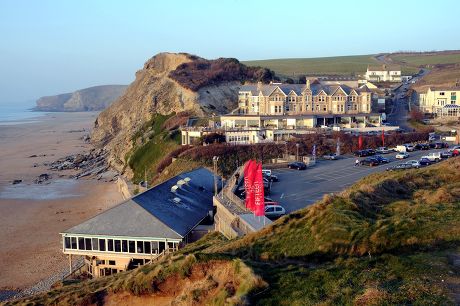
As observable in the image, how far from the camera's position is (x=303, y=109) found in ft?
181

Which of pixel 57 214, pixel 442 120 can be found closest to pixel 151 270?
pixel 57 214

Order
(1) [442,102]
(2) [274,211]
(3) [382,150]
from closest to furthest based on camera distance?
(2) [274,211] → (3) [382,150] → (1) [442,102]

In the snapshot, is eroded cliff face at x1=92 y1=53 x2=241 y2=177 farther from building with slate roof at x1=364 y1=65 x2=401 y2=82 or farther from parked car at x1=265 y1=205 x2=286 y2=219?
building with slate roof at x1=364 y1=65 x2=401 y2=82

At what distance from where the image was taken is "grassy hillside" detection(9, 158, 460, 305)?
10.4m

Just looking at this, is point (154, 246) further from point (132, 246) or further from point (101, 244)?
point (101, 244)

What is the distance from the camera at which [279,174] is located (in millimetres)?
34719

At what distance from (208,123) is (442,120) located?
1009 inches

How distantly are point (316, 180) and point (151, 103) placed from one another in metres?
39.3

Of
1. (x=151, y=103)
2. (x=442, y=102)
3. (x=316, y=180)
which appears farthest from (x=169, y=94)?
(x=316, y=180)

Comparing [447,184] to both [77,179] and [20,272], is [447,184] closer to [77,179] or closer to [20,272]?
[20,272]

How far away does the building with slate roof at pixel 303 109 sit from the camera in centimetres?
5153

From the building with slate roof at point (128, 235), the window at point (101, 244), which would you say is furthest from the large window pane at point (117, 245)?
the window at point (101, 244)

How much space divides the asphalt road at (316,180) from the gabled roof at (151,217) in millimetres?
4587

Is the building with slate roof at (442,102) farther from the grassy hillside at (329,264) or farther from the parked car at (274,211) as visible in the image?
the grassy hillside at (329,264)
